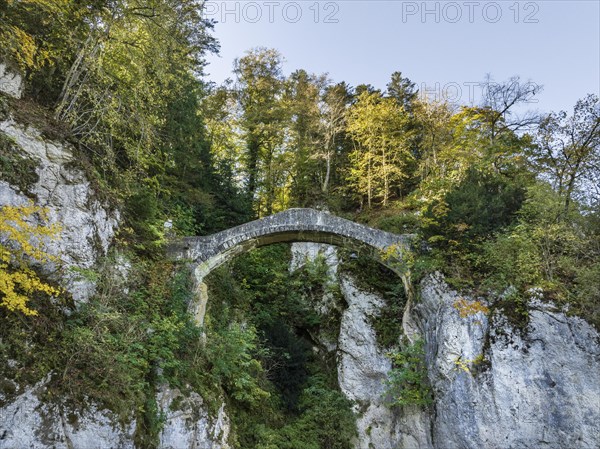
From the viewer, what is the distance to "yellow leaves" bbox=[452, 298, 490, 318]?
883 centimetres

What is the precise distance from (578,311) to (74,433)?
973 centimetres

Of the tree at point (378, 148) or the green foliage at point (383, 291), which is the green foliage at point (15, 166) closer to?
the green foliage at point (383, 291)

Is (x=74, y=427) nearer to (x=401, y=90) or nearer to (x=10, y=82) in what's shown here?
(x=10, y=82)

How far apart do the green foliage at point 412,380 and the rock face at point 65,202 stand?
7728 millimetres

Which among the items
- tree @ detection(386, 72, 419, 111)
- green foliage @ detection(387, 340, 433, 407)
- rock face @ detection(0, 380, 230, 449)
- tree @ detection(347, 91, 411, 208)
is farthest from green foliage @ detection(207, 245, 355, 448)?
tree @ detection(386, 72, 419, 111)

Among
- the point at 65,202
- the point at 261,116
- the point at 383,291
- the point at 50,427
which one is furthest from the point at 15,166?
the point at 261,116

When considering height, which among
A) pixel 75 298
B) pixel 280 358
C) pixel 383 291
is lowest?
pixel 280 358

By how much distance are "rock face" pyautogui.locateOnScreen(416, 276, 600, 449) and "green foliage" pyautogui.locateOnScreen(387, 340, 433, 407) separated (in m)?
0.49

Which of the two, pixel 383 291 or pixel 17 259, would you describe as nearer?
pixel 17 259

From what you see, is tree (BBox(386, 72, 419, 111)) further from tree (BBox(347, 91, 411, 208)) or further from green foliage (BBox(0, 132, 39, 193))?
green foliage (BBox(0, 132, 39, 193))

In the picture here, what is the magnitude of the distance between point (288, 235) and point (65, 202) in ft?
20.5

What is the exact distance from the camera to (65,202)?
8.08 metres

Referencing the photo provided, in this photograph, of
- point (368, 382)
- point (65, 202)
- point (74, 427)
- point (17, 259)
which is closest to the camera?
point (74, 427)

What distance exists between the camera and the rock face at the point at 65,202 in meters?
7.39
